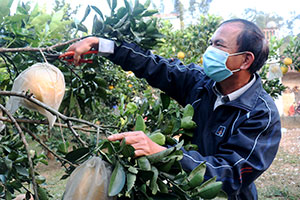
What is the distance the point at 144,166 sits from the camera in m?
1.03

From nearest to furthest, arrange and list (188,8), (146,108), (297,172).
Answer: (146,108)
(297,172)
(188,8)

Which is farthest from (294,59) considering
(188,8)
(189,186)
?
(188,8)

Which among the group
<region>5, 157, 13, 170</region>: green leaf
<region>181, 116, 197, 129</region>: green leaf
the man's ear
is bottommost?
<region>5, 157, 13, 170</region>: green leaf

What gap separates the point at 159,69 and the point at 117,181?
0.90 metres

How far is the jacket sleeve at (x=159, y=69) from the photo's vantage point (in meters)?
1.72

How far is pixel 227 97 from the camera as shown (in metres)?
1.57

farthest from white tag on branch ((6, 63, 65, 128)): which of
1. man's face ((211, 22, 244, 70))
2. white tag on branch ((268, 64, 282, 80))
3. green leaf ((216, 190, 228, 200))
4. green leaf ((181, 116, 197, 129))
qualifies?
white tag on branch ((268, 64, 282, 80))

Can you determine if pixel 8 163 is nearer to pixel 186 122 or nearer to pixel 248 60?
pixel 186 122

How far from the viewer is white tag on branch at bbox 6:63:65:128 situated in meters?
1.31

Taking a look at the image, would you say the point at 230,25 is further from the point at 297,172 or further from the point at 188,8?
the point at 188,8

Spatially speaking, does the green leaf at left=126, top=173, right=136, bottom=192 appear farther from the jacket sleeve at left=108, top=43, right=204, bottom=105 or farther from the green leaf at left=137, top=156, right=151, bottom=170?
the jacket sleeve at left=108, top=43, right=204, bottom=105

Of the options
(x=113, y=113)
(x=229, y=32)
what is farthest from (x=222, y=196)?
(x=229, y=32)

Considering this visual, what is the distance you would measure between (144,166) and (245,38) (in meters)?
0.91

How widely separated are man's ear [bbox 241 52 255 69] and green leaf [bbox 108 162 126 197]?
0.91 m
